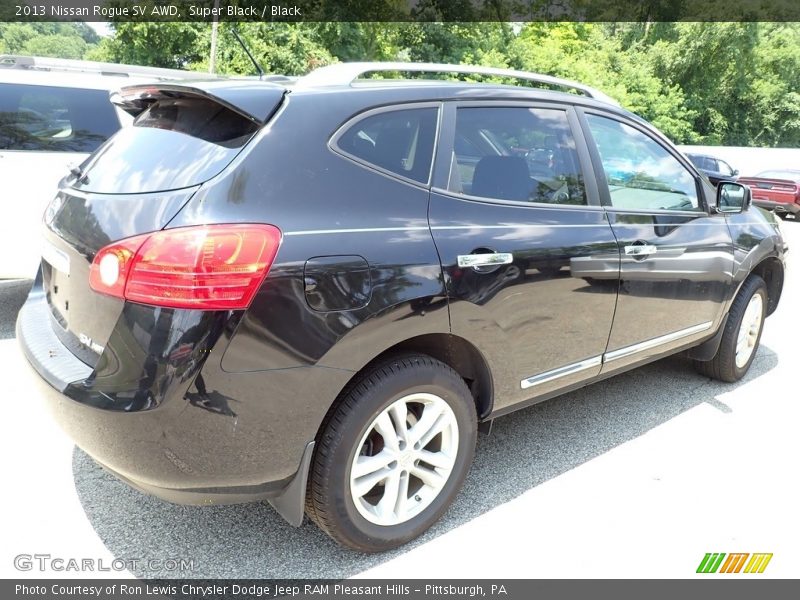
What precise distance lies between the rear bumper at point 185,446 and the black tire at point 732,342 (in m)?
3.26

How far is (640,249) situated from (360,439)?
184 cm

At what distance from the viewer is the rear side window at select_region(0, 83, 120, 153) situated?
448 centimetres

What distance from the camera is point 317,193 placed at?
2.11m

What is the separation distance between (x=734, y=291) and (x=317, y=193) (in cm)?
313

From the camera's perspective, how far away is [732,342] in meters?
Result: 4.23

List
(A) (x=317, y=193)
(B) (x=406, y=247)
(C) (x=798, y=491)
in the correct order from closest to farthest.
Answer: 1. (A) (x=317, y=193)
2. (B) (x=406, y=247)
3. (C) (x=798, y=491)

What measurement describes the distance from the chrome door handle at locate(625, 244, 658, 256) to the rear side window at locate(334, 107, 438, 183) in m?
1.26

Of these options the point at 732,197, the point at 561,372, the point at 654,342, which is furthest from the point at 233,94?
the point at 732,197

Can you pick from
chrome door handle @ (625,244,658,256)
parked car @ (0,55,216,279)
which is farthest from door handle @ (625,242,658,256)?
parked car @ (0,55,216,279)

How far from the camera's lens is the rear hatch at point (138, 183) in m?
2.03

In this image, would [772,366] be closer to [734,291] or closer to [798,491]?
[734,291]

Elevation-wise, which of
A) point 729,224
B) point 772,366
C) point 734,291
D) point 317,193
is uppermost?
point 317,193

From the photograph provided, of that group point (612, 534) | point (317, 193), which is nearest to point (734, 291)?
point (612, 534)

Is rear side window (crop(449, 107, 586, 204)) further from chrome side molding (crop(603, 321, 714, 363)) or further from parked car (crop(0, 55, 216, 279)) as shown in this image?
parked car (crop(0, 55, 216, 279))
